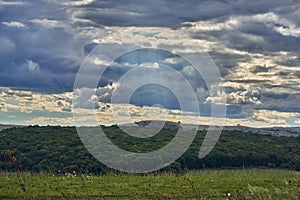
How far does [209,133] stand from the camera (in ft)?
618

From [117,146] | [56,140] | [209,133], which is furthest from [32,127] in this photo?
[209,133]

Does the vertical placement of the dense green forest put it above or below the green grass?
below

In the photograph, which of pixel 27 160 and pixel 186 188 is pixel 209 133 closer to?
pixel 27 160

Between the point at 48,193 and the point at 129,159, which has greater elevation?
the point at 48,193

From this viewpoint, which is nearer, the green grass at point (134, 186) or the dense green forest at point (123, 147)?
the green grass at point (134, 186)

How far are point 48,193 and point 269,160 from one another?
9932 cm

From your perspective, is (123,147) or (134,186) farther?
(123,147)

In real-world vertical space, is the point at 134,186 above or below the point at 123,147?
above

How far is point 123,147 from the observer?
447 ft

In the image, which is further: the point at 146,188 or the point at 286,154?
the point at 286,154

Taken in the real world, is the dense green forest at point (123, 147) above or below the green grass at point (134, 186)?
below

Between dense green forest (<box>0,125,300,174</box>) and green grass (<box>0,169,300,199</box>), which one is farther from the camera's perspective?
dense green forest (<box>0,125,300,174</box>)

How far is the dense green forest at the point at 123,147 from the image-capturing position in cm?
10080

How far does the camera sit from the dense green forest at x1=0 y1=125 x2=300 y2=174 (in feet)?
331
